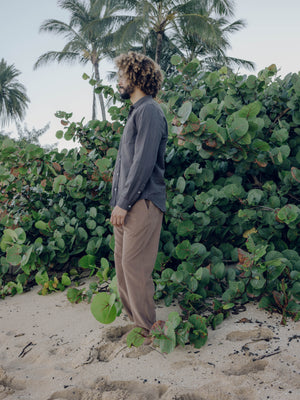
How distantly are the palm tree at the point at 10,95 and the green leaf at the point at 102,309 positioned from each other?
3987cm

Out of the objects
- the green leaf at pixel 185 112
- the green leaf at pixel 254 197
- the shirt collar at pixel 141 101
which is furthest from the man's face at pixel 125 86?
the green leaf at pixel 254 197

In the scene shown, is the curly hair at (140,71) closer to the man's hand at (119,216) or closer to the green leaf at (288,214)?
the man's hand at (119,216)

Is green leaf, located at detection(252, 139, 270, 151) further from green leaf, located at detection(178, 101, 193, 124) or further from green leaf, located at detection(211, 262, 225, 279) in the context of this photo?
green leaf, located at detection(211, 262, 225, 279)

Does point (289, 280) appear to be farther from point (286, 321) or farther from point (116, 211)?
point (116, 211)

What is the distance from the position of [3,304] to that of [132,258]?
1.77m

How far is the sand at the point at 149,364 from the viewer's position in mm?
1873

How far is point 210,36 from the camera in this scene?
74.0 ft

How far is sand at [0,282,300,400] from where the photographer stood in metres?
1.87

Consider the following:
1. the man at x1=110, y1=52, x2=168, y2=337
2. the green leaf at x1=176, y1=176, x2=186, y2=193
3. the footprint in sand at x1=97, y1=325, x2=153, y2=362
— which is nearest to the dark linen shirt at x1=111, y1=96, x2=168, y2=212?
the man at x1=110, y1=52, x2=168, y2=337

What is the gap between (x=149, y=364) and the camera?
2.14 metres

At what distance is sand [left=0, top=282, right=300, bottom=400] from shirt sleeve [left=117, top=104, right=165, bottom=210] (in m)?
0.92

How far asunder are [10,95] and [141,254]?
40621 mm

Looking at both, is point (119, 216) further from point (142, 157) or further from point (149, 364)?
point (149, 364)

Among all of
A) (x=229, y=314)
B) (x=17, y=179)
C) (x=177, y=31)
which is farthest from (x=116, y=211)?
(x=177, y=31)
